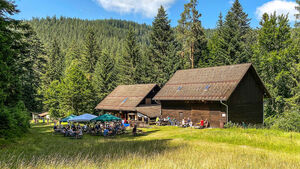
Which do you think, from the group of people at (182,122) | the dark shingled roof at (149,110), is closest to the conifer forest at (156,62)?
the group of people at (182,122)

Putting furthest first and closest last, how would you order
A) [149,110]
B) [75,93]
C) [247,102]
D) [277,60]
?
[75,93]
[149,110]
[277,60]
[247,102]

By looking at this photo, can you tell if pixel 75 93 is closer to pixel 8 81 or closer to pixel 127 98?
pixel 127 98

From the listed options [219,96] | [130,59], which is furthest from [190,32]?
[219,96]

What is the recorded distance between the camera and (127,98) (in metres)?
40.4

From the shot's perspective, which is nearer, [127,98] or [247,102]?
[247,102]

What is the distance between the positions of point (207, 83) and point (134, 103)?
12.7m

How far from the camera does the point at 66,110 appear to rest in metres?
46.2

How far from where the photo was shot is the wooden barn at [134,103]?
36737 millimetres

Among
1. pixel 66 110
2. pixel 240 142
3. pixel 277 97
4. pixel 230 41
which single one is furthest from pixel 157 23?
pixel 240 142

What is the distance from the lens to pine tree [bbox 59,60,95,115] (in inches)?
1759

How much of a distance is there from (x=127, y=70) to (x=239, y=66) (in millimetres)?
33211

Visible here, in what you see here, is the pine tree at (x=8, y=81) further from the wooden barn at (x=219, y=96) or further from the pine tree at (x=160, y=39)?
the pine tree at (x=160, y=39)

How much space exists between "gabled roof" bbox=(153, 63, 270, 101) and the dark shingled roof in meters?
3.52

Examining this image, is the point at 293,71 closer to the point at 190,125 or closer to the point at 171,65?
the point at 190,125
